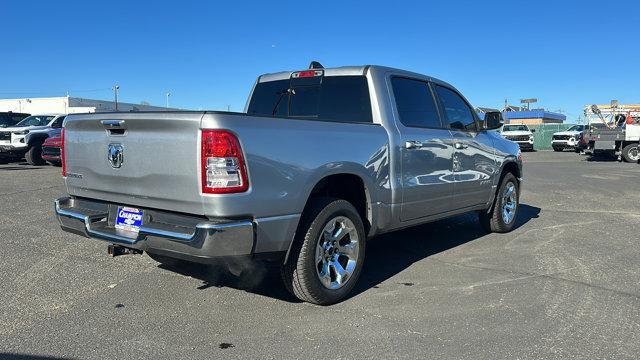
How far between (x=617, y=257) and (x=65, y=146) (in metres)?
5.70

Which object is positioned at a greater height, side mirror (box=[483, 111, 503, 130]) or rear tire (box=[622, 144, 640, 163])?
side mirror (box=[483, 111, 503, 130])

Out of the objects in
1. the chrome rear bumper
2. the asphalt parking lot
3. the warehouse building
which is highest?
the warehouse building

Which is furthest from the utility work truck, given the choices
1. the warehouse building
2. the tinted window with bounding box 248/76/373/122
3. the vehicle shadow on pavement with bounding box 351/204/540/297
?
Result: the warehouse building

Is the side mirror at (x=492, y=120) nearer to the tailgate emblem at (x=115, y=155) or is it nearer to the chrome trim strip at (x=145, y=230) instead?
the chrome trim strip at (x=145, y=230)

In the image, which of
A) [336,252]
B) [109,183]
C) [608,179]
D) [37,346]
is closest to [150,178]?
[109,183]

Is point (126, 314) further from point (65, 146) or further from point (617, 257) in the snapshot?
point (617, 257)

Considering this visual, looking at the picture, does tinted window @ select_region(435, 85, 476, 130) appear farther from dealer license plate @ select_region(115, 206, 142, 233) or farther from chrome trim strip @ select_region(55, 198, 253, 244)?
dealer license plate @ select_region(115, 206, 142, 233)

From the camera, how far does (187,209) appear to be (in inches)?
137

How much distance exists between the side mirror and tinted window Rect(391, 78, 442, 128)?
1.15m

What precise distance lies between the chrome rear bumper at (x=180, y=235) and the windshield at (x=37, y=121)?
16.2m

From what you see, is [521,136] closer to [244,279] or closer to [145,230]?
[244,279]

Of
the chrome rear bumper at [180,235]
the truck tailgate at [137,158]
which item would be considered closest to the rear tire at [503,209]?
the chrome rear bumper at [180,235]

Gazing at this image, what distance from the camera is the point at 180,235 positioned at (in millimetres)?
3465

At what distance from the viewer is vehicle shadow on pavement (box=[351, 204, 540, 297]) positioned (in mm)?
5082
